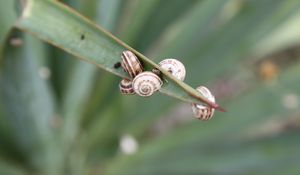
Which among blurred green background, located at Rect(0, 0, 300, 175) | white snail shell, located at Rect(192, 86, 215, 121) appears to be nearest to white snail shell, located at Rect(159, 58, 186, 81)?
white snail shell, located at Rect(192, 86, 215, 121)

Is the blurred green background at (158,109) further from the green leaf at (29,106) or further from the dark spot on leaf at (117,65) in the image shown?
the dark spot on leaf at (117,65)

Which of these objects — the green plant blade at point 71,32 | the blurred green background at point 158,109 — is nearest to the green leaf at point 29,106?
the blurred green background at point 158,109

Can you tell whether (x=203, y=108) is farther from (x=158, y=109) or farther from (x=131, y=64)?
(x=158, y=109)

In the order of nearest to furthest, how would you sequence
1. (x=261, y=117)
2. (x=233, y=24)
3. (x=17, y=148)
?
(x=17, y=148)
(x=233, y=24)
(x=261, y=117)

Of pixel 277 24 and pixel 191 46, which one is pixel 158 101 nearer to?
pixel 191 46

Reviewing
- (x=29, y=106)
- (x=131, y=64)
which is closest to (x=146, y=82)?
(x=131, y=64)

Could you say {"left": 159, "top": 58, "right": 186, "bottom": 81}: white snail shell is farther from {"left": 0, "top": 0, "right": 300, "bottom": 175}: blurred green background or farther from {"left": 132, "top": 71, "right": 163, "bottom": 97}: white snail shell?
{"left": 0, "top": 0, "right": 300, "bottom": 175}: blurred green background

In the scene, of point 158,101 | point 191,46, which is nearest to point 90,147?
point 158,101
